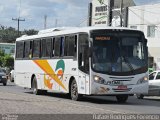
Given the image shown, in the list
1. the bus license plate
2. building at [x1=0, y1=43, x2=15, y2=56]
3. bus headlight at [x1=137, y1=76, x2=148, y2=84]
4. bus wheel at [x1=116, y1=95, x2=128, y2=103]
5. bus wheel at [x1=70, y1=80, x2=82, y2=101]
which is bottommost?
bus wheel at [x1=116, y1=95, x2=128, y2=103]

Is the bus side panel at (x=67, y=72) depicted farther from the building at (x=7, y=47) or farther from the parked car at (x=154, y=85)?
the building at (x=7, y=47)

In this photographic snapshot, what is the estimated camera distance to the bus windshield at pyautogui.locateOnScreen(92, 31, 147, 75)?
20.5m

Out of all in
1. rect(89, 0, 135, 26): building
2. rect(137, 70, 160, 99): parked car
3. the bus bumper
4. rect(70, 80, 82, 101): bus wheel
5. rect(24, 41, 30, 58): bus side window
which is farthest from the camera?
rect(89, 0, 135, 26): building

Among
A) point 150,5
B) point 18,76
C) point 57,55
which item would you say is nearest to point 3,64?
point 150,5

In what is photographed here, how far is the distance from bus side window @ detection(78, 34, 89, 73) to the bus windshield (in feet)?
1.08

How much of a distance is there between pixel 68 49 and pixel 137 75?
3612 millimetres

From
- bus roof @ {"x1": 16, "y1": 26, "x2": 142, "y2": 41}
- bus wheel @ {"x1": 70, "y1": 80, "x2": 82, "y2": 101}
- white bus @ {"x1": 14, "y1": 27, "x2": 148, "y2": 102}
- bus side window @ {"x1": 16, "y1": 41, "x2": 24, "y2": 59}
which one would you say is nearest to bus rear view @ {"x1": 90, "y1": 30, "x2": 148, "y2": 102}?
white bus @ {"x1": 14, "y1": 27, "x2": 148, "y2": 102}

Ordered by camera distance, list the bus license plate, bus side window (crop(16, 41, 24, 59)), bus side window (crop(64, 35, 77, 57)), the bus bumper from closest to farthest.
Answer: the bus bumper < the bus license plate < bus side window (crop(64, 35, 77, 57)) < bus side window (crop(16, 41, 24, 59))

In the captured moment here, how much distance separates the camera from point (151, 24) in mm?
51719

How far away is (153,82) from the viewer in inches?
1019

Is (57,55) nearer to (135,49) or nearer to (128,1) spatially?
(135,49)

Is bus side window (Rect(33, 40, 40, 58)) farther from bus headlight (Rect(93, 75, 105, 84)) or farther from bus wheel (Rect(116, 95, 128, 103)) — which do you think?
bus headlight (Rect(93, 75, 105, 84))

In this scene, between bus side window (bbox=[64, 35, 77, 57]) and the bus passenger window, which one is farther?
the bus passenger window

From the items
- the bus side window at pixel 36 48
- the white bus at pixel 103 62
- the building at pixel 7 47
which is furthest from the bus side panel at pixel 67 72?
the building at pixel 7 47
